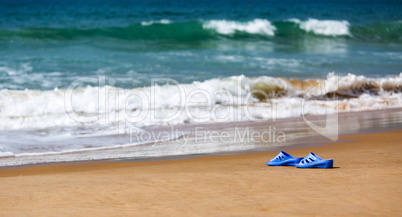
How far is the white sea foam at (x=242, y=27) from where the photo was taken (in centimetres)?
2133

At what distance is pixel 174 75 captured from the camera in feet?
38.4

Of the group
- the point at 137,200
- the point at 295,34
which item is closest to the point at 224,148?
the point at 137,200

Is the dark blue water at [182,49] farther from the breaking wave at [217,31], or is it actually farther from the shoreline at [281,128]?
the shoreline at [281,128]

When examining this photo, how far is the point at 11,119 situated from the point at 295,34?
16.0 meters

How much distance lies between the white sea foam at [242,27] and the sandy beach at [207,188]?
1621 cm

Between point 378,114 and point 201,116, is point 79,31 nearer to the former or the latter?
point 201,116

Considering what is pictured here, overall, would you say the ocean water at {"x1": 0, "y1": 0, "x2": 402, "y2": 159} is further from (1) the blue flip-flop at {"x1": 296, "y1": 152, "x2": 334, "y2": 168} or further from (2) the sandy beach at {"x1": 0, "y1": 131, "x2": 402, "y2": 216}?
(1) the blue flip-flop at {"x1": 296, "y1": 152, "x2": 334, "y2": 168}

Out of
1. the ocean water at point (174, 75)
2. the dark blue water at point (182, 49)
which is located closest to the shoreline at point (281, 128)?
the ocean water at point (174, 75)

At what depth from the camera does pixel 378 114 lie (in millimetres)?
8766


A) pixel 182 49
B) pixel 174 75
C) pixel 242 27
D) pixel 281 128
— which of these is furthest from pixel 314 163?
pixel 242 27

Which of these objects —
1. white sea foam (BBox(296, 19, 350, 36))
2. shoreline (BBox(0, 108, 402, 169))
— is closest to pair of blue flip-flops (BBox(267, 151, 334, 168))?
shoreline (BBox(0, 108, 402, 169))

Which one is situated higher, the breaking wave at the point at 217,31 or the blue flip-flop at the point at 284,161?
the breaking wave at the point at 217,31

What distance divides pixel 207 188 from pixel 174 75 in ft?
25.6

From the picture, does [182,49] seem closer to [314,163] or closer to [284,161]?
[284,161]
